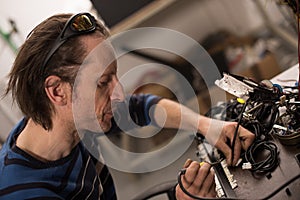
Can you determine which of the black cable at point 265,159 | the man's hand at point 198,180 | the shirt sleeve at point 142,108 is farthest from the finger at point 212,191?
the shirt sleeve at point 142,108

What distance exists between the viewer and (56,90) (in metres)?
0.96

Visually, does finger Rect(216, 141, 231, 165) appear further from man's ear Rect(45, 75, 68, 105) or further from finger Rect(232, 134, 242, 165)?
man's ear Rect(45, 75, 68, 105)

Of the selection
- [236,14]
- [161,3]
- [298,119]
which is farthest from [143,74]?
[298,119]

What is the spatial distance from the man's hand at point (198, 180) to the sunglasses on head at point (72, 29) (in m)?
0.43

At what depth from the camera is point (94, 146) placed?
50.2 inches

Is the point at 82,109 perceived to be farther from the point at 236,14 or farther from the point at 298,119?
the point at 236,14

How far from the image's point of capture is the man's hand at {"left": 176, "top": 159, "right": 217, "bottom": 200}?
0.83 metres

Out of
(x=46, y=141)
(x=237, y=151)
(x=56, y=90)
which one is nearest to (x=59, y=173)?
(x=46, y=141)

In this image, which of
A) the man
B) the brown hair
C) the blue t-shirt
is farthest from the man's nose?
the blue t-shirt

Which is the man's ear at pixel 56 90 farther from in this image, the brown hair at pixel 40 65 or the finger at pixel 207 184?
the finger at pixel 207 184

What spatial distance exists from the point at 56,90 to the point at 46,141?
157 mm

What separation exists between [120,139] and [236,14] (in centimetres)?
123

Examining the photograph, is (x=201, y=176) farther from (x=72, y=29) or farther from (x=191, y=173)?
(x=72, y=29)

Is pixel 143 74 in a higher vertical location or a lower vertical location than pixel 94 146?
lower
